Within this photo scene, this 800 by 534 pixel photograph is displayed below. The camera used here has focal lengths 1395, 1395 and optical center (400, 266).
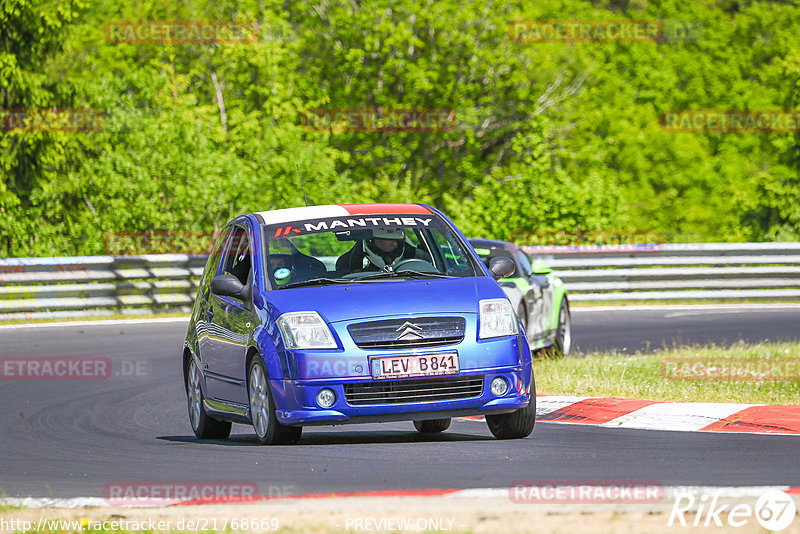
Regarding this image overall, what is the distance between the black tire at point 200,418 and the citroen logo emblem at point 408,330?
2.51 m

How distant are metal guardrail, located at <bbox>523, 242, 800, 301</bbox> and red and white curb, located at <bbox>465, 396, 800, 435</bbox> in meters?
14.2

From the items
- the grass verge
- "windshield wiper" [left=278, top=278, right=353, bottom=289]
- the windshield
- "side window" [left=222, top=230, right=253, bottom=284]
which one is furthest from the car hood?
the grass verge

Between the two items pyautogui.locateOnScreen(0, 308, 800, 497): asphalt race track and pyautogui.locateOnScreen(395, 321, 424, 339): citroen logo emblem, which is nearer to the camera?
pyautogui.locateOnScreen(0, 308, 800, 497): asphalt race track

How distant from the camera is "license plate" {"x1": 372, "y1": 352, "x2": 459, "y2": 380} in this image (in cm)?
855

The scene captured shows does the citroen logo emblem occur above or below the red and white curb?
above

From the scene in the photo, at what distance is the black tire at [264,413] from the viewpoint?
8.92 meters

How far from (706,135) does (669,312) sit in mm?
42565

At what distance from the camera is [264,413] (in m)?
9.08

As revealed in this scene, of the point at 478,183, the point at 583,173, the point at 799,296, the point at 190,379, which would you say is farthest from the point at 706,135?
the point at 190,379

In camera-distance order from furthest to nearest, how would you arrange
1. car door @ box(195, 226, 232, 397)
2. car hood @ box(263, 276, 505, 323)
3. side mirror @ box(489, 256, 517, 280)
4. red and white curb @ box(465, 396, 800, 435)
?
car door @ box(195, 226, 232, 397)
side mirror @ box(489, 256, 517, 280)
red and white curb @ box(465, 396, 800, 435)
car hood @ box(263, 276, 505, 323)

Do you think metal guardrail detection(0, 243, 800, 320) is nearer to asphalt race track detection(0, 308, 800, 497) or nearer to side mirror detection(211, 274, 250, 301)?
asphalt race track detection(0, 308, 800, 497)

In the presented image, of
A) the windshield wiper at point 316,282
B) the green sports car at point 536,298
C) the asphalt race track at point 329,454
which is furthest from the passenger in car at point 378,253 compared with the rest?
the green sports car at point 536,298

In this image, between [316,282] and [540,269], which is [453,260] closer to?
[316,282]

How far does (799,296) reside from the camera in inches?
1009
